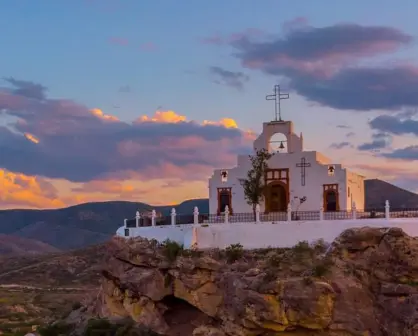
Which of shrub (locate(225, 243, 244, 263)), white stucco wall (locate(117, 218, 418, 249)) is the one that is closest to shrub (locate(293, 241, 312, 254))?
white stucco wall (locate(117, 218, 418, 249))

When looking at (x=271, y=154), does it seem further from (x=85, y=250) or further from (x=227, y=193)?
(x=85, y=250)

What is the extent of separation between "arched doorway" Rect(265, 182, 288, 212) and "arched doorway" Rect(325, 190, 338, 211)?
7.23 ft

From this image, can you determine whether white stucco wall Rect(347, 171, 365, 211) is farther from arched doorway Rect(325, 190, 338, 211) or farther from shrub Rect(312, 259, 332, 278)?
shrub Rect(312, 259, 332, 278)

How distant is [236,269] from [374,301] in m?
6.15

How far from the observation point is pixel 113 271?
39969 mm

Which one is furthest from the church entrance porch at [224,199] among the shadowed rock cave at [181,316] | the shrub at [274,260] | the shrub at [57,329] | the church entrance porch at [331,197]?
the shrub at [57,329]

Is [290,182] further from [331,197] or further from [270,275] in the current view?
[270,275]

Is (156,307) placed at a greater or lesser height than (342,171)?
lesser

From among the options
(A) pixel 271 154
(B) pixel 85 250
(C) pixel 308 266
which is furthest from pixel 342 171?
(B) pixel 85 250

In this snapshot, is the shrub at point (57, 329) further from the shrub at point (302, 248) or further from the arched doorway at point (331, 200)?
the arched doorway at point (331, 200)

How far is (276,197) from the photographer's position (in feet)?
140

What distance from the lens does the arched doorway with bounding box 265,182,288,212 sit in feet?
139

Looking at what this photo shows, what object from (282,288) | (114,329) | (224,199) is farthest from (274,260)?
(224,199)

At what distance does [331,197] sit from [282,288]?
9.61 m
